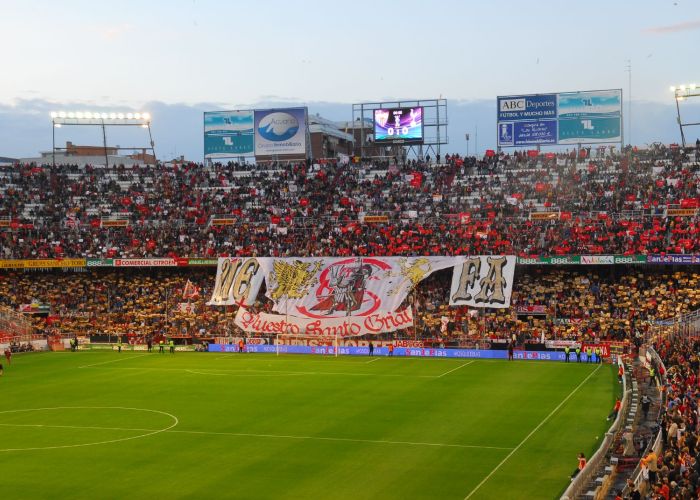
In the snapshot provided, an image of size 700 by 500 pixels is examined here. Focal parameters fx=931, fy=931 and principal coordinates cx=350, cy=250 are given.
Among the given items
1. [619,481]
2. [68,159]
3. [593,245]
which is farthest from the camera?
[68,159]

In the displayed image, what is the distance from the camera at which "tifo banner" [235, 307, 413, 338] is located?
6072cm

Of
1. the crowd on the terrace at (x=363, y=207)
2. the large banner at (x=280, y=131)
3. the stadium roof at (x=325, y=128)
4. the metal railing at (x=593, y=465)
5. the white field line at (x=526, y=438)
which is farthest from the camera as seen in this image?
the stadium roof at (x=325, y=128)

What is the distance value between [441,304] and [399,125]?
23398 millimetres

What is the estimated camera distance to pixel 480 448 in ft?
99.0

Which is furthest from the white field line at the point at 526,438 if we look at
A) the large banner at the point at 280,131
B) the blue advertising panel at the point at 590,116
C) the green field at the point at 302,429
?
the large banner at the point at 280,131

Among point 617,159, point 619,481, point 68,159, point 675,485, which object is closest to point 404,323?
point 617,159

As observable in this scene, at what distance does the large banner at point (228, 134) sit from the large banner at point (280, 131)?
1.00 metres

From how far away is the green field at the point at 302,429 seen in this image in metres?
26.1

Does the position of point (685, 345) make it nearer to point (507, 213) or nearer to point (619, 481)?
point (619, 481)

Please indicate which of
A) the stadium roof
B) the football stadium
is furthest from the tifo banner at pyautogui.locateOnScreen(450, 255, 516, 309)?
the stadium roof

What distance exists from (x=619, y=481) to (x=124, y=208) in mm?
59501

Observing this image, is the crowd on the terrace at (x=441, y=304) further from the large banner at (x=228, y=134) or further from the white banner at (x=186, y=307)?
the large banner at (x=228, y=134)

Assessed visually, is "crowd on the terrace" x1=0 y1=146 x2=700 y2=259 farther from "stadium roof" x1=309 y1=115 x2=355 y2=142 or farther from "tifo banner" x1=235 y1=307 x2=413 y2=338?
"stadium roof" x1=309 y1=115 x2=355 y2=142

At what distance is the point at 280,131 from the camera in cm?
8281
